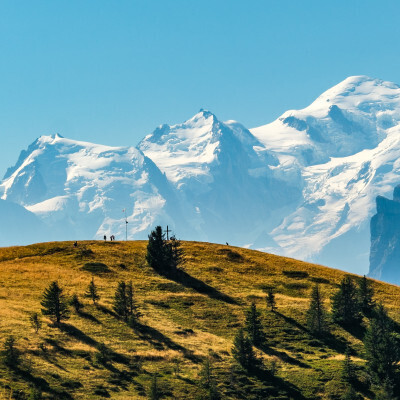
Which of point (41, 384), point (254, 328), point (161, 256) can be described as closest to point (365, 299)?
point (254, 328)

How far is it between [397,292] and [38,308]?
64161mm

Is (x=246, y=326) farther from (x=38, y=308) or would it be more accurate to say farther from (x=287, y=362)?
(x=38, y=308)

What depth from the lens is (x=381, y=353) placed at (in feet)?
251

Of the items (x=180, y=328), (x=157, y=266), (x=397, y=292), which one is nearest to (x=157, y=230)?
(x=157, y=266)

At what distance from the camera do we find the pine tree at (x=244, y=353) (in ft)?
254

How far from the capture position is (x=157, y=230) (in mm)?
119250

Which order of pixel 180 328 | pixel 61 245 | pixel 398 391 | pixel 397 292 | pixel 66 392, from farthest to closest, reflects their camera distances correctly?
pixel 61 245
pixel 397 292
pixel 180 328
pixel 398 391
pixel 66 392

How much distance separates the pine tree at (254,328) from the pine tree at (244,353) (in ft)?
20.7

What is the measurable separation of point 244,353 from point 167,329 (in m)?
14.1

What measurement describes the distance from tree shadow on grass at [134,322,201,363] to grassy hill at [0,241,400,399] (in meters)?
0.14

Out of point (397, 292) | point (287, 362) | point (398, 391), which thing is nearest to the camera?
point (398, 391)

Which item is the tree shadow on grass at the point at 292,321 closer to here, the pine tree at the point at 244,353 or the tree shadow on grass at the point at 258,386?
the pine tree at the point at 244,353

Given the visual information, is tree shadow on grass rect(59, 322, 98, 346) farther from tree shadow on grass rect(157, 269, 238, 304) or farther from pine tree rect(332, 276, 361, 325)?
pine tree rect(332, 276, 361, 325)

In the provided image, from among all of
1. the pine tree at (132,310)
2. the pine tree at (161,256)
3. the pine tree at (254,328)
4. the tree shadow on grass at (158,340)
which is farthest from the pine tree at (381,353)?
the pine tree at (161,256)
